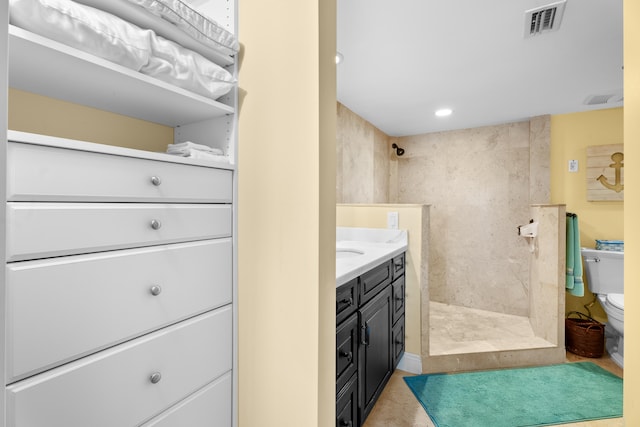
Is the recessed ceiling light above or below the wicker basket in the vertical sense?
above

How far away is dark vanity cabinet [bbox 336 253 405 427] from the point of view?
130 cm

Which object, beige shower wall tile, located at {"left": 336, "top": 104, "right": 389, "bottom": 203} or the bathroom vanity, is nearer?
the bathroom vanity

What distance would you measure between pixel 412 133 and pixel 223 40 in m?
3.32

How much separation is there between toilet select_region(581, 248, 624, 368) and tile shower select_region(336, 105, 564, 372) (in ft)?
1.66

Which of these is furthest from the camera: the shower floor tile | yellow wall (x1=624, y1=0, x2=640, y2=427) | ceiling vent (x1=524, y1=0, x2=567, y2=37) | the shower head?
the shower head

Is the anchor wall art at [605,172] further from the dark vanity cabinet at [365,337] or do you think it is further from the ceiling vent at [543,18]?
the dark vanity cabinet at [365,337]

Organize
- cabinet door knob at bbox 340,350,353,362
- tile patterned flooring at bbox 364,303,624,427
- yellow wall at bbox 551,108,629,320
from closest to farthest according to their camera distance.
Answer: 1. cabinet door knob at bbox 340,350,353,362
2. tile patterned flooring at bbox 364,303,624,427
3. yellow wall at bbox 551,108,629,320

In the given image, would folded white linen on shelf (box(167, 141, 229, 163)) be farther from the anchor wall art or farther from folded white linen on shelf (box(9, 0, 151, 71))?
the anchor wall art

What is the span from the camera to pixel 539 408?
1.88 meters

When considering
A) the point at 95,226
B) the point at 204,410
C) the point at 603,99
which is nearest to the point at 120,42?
the point at 95,226

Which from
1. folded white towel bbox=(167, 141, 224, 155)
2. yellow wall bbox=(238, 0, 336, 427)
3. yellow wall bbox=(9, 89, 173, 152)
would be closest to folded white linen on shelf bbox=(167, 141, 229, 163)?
folded white towel bbox=(167, 141, 224, 155)

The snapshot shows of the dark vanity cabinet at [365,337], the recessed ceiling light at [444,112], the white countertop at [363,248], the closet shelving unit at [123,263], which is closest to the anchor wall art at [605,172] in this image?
the recessed ceiling light at [444,112]

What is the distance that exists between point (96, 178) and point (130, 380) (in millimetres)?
565

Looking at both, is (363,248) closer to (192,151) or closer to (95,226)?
(192,151)
